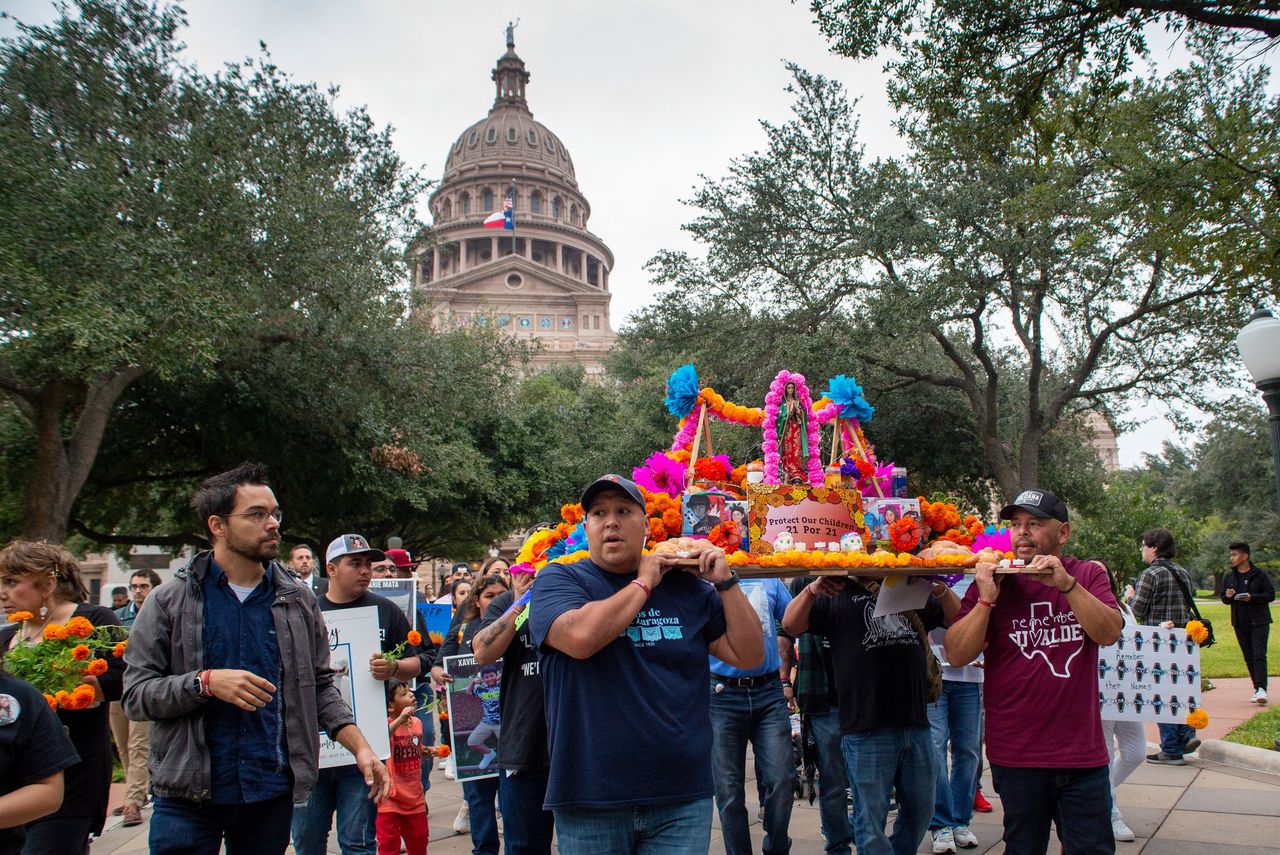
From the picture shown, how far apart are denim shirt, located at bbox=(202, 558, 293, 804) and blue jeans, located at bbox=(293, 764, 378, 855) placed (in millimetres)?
1534

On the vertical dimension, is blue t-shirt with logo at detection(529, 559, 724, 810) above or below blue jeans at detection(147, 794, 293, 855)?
above

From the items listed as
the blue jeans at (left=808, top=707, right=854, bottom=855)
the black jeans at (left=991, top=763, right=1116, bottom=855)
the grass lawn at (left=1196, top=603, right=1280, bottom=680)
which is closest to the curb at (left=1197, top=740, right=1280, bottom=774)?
the blue jeans at (left=808, top=707, right=854, bottom=855)

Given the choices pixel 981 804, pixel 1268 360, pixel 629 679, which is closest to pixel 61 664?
pixel 629 679

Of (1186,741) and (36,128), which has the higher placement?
(36,128)

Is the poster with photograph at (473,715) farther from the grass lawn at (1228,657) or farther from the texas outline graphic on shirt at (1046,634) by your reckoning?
the grass lawn at (1228,657)

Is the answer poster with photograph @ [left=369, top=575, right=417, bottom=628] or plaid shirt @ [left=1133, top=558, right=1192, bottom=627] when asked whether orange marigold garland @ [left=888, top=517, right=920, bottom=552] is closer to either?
poster with photograph @ [left=369, top=575, right=417, bottom=628]

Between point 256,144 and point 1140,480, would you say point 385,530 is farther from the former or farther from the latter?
point 1140,480

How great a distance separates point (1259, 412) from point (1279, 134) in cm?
2620

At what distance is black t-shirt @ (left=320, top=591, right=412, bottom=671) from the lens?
5.40 m

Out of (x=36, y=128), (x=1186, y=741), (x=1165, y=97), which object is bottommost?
(x=1186, y=741)

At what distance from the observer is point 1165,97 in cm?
1081

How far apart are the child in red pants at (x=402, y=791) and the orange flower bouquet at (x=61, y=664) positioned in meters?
1.98

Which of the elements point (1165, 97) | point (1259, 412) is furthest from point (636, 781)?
point (1259, 412)

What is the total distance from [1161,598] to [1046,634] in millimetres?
5181
